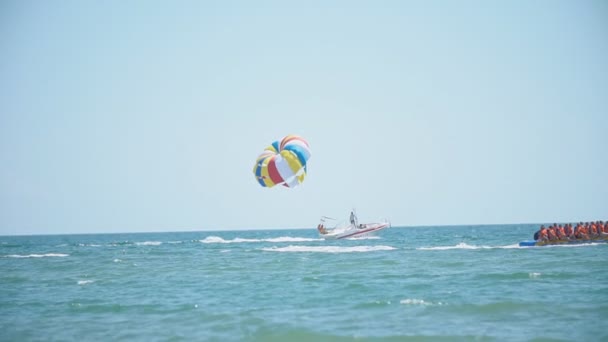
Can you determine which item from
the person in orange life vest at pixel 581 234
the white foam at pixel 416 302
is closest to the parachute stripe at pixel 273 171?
the person in orange life vest at pixel 581 234

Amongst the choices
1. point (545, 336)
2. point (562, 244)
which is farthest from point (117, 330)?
point (562, 244)

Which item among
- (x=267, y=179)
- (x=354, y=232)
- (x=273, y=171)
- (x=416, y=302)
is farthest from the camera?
(x=354, y=232)

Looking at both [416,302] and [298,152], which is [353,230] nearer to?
[298,152]

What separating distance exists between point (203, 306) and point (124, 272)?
978 centimetres

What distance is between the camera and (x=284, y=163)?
28438 millimetres

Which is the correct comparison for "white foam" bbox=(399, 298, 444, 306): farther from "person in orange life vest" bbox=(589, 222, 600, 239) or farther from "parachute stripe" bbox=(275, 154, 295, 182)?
"person in orange life vest" bbox=(589, 222, 600, 239)

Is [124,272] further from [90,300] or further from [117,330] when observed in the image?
[117,330]

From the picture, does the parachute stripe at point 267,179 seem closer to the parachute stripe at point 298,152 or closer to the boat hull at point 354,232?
the parachute stripe at point 298,152

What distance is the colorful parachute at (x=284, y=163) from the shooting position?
28391mm

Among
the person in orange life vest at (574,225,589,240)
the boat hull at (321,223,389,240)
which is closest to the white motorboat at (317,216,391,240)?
the boat hull at (321,223,389,240)

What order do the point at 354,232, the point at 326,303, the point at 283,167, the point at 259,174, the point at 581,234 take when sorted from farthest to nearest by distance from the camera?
the point at 354,232
the point at 259,174
the point at 283,167
the point at 581,234
the point at 326,303

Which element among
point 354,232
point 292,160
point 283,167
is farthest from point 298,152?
point 354,232

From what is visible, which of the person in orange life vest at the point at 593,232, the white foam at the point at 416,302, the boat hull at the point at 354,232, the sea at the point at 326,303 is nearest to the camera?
the sea at the point at 326,303

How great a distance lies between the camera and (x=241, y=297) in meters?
14.0
